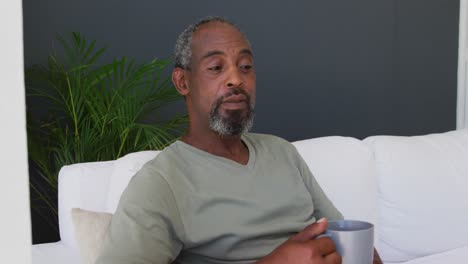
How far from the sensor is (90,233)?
138 cm

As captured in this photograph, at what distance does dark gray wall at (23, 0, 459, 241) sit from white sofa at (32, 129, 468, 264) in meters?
1.34

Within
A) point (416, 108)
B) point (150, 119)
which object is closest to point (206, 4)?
point (150, 119)

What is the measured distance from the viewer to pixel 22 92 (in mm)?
215

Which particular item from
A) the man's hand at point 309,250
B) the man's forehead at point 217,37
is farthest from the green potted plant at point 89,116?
the man's hand at point 309,250

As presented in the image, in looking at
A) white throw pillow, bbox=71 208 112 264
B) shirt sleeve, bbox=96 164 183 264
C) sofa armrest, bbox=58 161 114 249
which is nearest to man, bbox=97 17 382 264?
shirt sleeve, bbox=96 164 183 264

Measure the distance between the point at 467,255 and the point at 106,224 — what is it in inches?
49.9

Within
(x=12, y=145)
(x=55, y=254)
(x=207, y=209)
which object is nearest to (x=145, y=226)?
(x=207, y=209)

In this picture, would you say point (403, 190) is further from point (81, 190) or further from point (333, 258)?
point (333, 258)

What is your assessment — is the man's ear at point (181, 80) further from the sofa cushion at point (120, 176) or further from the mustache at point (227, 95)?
the sofa cushion at point (120, 176)

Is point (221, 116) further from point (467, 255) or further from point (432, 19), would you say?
point (432, 19)

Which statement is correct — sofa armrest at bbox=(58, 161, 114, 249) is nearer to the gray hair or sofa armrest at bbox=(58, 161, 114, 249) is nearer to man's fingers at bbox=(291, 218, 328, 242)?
the gray hair

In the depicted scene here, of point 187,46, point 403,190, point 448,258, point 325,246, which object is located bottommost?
point 448,258

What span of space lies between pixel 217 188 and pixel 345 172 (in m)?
0.77

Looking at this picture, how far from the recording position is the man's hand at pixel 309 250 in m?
0.91
